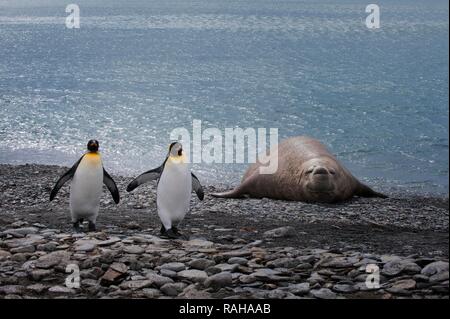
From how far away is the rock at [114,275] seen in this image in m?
5.66

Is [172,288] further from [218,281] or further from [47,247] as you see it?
[47,247]

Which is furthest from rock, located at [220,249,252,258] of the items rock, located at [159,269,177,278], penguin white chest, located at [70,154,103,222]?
penguin white chest, located at [70,154,103,222]

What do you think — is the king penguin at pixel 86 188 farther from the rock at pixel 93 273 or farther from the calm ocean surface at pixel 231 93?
the calm ocean surface at pixel 231 93

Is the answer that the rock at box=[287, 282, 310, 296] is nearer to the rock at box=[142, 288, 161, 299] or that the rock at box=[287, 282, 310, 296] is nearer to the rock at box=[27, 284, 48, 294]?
the rock at box=[142, 288, 161, 299]

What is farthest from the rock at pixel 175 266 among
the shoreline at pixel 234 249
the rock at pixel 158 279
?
the rock at pixel 158 279

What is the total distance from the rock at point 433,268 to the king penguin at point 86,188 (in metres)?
3.35

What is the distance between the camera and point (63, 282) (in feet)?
18.8

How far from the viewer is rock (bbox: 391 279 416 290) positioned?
5.21m

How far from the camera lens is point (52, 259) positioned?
6.06 meters

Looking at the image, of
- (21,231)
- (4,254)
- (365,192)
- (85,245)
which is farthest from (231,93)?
(4,254)

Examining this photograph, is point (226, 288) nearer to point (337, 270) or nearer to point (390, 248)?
point (337, 270)

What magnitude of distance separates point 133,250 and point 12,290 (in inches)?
42.4

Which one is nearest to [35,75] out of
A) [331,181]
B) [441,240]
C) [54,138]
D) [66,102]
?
[66,102]

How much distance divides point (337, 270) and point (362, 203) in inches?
169
